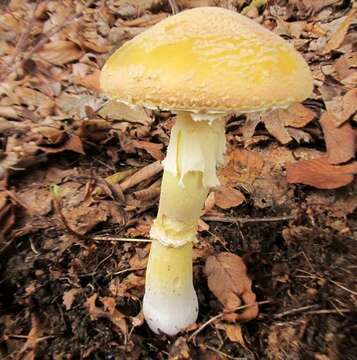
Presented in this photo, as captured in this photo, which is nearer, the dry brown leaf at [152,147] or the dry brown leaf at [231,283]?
the dry brown leaf at [231,283]

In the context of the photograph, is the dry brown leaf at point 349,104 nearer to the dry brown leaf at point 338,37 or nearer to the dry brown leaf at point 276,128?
the dry brown leaf at point 276,128

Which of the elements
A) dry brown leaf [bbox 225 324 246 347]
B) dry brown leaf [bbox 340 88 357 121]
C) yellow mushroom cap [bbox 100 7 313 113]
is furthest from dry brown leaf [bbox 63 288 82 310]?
dry brown leaf [bbox 340 88 357 121]

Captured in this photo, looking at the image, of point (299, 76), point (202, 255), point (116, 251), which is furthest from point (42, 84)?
point (299, 76)

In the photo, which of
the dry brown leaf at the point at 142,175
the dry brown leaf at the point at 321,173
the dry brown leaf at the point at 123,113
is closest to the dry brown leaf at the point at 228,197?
the dry brown leaf at the point at 321,173

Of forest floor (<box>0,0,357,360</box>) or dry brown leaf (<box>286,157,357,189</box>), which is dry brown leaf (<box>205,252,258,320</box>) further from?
dry brown leaf (<box>286,157,357,189</box>)

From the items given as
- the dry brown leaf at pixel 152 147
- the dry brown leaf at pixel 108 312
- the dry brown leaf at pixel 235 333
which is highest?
the dry brown leaf at pixel 152 147

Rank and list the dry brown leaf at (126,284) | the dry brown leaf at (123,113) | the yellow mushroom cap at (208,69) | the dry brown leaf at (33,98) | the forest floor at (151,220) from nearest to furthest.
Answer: the yellow mushroom cap at (208,69), the forest floor at (151,220), the dry brown leaf at (126,284), the dry brown leaf at (123,113), the dry brown leaf at (33,98)

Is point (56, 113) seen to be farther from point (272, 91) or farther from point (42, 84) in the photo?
point (272, 91)

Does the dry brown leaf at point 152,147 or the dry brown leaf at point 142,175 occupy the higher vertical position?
the dry brown leaf at point 152,147
